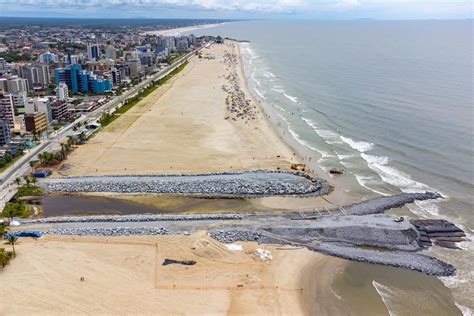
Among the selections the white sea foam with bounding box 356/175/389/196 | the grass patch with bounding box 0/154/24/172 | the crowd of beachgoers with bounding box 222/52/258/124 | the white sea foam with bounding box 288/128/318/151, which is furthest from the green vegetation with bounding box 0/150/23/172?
the white sea foam with bounding box 356/175/389/196

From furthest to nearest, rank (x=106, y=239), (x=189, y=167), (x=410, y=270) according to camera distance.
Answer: (x=189, y=167) < (x=106, y=239) < (x=410, y=270)

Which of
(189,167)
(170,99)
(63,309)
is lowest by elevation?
(63,309)

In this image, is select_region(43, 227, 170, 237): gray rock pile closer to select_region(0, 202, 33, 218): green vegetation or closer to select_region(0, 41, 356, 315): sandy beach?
Result: select_region(0, 41, 356, 315): sandy beach

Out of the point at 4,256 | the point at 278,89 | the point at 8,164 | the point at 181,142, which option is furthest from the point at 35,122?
the point at 278,89

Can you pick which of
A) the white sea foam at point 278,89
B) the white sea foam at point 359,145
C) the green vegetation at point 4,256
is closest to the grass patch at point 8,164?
the green vegetation at point 4,256

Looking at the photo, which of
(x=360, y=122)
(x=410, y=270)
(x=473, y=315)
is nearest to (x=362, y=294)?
(x=410, y=270)

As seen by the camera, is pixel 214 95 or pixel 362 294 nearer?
pixel 362 294

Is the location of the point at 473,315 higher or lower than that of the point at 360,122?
lower

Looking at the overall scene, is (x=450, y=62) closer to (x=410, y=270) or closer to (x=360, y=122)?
(x=360, y=122)
